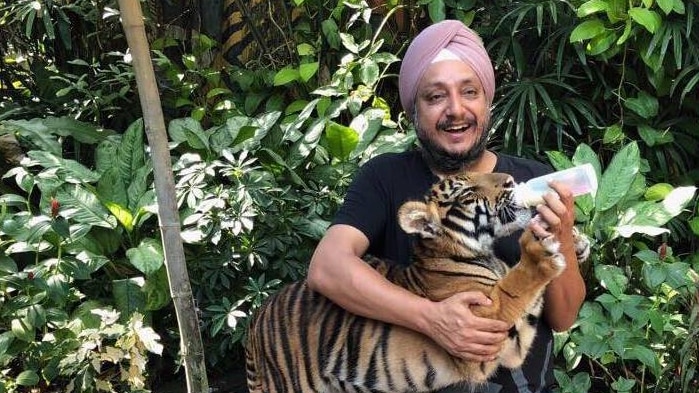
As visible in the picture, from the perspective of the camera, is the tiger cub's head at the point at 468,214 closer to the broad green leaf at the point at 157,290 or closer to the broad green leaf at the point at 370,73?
the broad green leaf at the point at 157,290

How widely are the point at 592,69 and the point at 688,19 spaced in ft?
1.96

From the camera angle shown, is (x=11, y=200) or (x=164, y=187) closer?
(x=164, y=187)

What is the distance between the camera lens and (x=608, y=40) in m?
3.87

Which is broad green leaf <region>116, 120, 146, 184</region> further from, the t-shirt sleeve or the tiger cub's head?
the tiger cub's head

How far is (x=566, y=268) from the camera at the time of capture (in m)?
1.99

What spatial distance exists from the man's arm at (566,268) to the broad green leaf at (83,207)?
2.34m

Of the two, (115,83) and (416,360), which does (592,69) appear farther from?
(115,83)

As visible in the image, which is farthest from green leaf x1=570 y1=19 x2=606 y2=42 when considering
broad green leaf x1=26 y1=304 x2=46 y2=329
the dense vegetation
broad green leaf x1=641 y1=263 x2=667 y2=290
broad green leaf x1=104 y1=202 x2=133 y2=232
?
broad green leaf x1=26 y1=304 x2=46 y2=329

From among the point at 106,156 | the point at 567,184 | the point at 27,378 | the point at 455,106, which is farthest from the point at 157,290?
the point at 567,184

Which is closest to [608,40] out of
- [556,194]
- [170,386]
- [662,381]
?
[662,381]

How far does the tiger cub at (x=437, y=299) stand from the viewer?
2.01 meters

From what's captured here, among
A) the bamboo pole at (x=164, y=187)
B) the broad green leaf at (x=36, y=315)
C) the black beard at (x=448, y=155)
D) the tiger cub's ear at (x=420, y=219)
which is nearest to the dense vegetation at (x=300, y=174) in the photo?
the broad green leaf at (x=36, y=315)

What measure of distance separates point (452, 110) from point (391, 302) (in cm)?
60

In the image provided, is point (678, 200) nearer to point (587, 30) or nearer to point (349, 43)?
point (587, 30)
